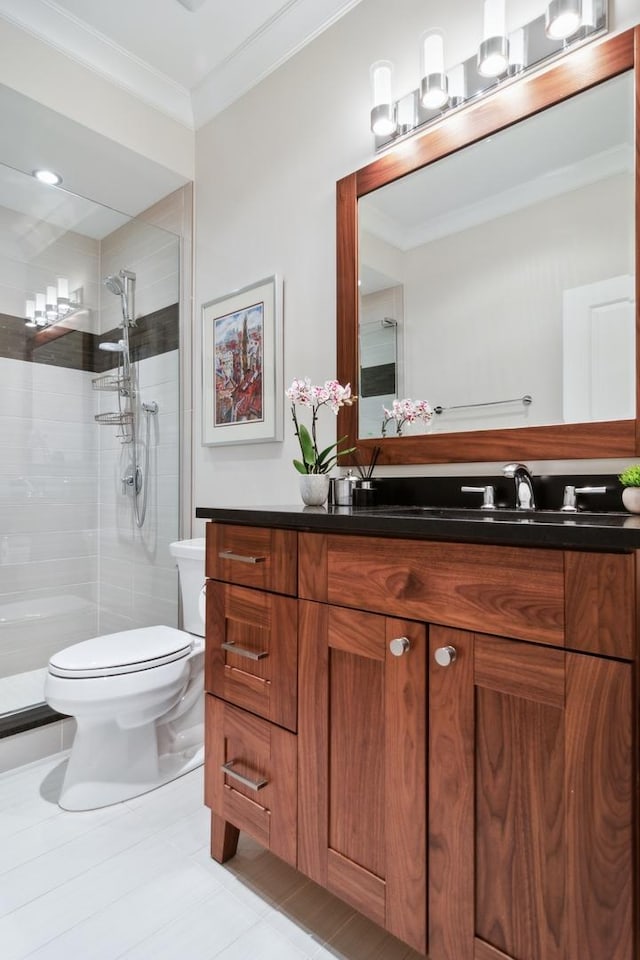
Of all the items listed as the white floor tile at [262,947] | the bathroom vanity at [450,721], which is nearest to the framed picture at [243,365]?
the bathroom vanity at [450,721]

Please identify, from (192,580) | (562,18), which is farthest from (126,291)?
(562,18)

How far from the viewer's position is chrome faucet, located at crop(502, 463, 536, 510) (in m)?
1.27

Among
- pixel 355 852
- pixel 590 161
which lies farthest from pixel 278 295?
pixel 355 852

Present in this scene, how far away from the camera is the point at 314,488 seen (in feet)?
4.93

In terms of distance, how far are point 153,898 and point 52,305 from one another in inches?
96.2

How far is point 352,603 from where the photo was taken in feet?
3.45

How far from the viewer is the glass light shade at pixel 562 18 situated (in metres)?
1.26

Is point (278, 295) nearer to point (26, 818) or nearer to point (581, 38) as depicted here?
point (581, 38)

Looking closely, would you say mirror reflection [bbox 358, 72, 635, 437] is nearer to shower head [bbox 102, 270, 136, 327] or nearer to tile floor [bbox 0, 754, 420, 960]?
tile floor [bbox 0, 754, 420, 960]

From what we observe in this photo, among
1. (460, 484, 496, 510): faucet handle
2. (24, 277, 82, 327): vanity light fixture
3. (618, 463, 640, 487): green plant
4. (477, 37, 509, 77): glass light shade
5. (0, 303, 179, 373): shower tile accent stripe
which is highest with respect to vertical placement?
(477, 37, 509, 77): glass light shade

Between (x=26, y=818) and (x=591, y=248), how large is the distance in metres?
2.21

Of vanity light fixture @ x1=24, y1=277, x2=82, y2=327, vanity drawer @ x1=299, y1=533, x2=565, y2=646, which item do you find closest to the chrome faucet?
vanity drawer @ x1=299, y1=533, x2=565, y2=646

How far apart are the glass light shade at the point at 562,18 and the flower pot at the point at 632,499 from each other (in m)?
1.11

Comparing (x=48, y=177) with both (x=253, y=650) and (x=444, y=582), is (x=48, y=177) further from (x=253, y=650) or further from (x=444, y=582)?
(x=444, y=582)
